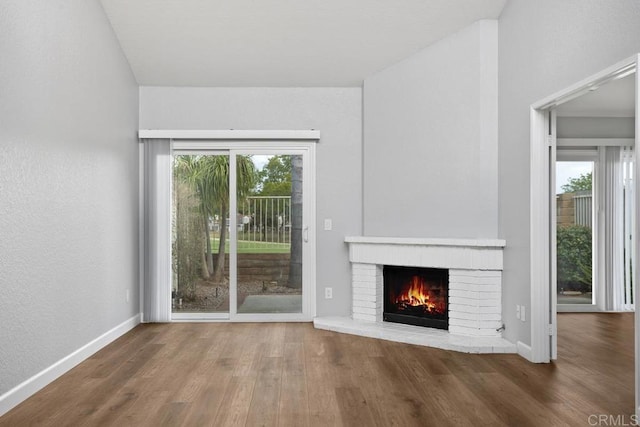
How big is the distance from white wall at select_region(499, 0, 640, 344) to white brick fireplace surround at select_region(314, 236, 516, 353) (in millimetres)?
121

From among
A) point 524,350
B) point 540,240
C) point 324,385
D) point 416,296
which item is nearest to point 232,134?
point 416,296

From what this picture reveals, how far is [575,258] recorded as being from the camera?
7082 millimetres

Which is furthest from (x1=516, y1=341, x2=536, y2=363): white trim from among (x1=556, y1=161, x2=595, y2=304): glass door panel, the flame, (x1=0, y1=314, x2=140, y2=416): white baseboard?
(x1=0, y1=314, x2=140, y2=416): white baseboard

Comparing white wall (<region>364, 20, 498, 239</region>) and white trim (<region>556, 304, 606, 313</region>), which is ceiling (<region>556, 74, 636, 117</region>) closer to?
white wall (<region>364, 20, 498, 239</region>)

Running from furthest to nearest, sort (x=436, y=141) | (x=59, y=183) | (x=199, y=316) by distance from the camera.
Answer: (x=199, y=316) < (x=436, y=141) < (x=59, y=183)

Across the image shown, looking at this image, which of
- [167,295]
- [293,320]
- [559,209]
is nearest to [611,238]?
[559,209]

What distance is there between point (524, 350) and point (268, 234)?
9.49ft

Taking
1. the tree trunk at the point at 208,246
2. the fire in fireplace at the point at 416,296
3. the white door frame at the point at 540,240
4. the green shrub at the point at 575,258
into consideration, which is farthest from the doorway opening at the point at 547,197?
the tree trunk at the point at 208,246

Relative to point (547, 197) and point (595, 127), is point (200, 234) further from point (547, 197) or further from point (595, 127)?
point (595, 127)

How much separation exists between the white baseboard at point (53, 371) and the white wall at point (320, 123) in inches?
86.2

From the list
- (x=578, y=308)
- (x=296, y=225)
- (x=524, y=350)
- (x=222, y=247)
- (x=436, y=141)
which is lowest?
(x=578, y=308)

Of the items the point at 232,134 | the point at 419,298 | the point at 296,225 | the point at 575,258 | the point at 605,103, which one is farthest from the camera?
the point at 575,258

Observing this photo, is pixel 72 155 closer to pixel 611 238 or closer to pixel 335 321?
pixel 335 321

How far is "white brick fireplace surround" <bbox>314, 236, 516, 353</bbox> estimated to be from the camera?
4.75 metres
